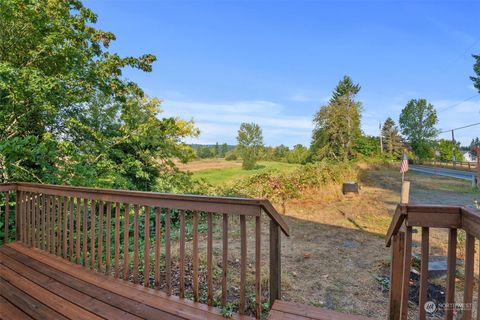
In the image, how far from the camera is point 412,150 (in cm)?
3681

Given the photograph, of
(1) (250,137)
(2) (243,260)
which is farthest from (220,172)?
(1) (250,137)

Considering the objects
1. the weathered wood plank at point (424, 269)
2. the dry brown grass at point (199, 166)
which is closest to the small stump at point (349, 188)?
the dry brown grass at point (199, 166)

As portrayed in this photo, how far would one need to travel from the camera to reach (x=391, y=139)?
3359 centimetres

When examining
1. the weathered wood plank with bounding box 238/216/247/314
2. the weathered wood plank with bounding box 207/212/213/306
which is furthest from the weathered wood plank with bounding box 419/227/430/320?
the weathered wood plank with bounding box 207/212/213/306

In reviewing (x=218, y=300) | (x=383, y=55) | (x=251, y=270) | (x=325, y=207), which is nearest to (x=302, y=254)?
(x=251, y=270)

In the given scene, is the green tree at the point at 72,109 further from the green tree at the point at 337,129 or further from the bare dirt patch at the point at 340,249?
the green tree at the point at 337,129

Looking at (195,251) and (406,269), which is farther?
(195,251)

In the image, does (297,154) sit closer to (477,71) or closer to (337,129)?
(337,129)

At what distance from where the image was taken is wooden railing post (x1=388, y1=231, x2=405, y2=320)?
4.92ft

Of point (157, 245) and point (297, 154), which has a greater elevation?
point (297, 154)

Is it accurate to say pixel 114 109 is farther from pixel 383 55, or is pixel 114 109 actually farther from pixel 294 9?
pixel 383 55

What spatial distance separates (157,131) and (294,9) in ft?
14.6

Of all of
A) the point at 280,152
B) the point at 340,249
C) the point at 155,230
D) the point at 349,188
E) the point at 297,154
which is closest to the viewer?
the point at 155,230

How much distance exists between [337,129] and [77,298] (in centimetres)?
2395
